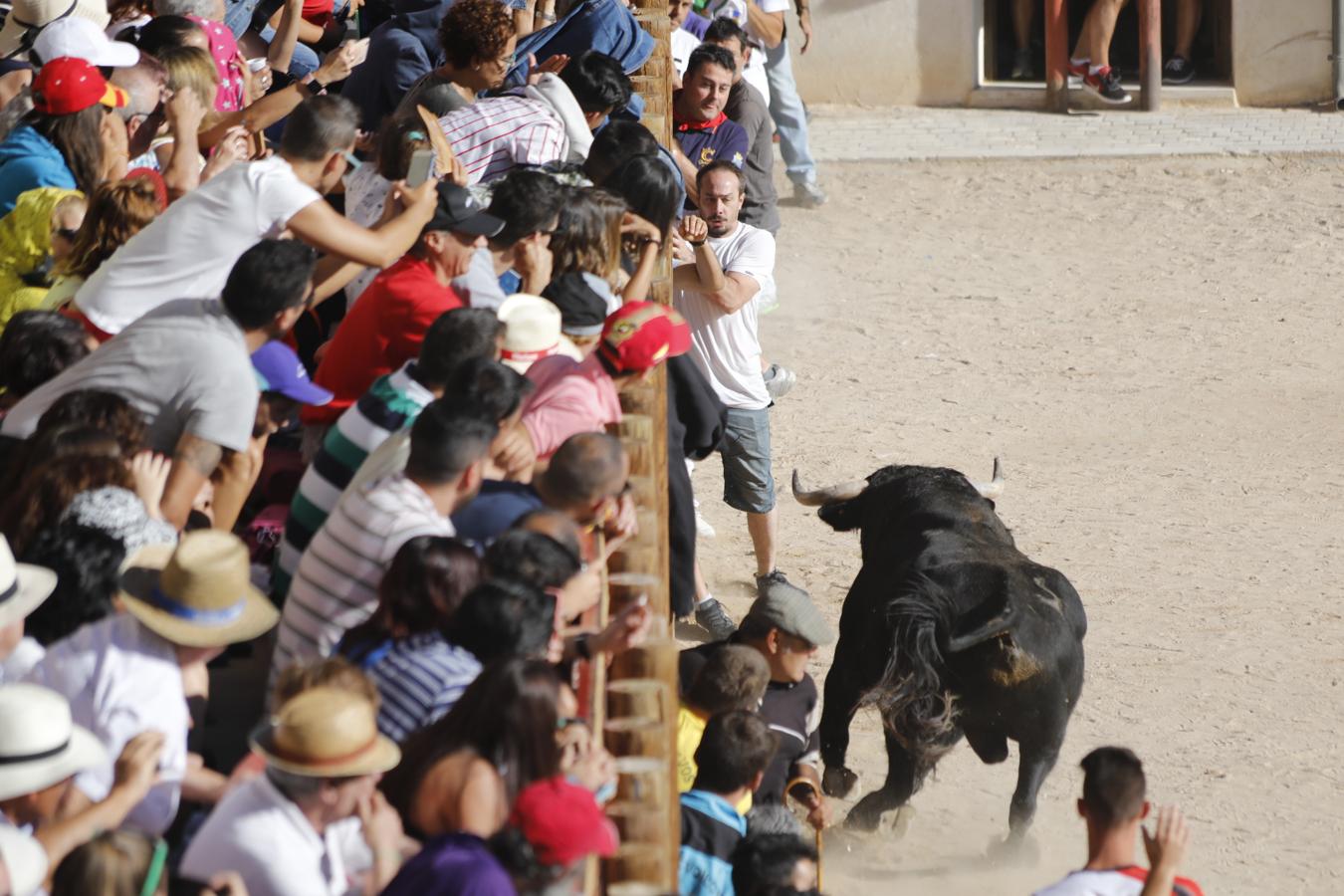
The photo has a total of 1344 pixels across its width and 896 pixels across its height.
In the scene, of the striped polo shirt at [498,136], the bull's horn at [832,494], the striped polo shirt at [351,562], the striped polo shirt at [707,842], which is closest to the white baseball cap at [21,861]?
the striped polo shirt at [351,562]

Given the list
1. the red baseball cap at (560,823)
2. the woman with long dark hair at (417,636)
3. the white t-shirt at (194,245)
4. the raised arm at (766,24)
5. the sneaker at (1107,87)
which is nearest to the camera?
the red baseball cap at (560,823)

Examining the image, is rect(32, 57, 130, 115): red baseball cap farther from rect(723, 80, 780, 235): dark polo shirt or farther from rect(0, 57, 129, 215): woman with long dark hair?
rect(723, 80, 780, 235): dark polo shirt

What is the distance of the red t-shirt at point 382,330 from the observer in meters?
5.17

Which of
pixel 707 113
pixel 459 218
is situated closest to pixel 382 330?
pixel 459 218

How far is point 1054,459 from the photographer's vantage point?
10.8 m

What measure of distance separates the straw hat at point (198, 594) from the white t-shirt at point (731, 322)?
14.2ft

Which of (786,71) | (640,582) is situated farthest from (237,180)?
(786,71)

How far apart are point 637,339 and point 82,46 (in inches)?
104

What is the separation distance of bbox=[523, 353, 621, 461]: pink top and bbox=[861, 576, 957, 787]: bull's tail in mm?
2155

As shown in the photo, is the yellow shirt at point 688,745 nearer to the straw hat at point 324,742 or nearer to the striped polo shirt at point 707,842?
the striped polo shirt at point 707,842

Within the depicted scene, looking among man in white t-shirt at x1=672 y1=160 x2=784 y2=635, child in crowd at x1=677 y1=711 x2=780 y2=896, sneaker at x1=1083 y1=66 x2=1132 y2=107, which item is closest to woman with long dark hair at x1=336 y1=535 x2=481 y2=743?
child in crowd at x1=677 y1=711 x2=780 y2=896

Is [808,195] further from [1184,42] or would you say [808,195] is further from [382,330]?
[382,330]

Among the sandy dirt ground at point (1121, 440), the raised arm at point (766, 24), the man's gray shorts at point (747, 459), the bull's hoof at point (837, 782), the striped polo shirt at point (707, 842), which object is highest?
the striped polo shirt at point (707, 842)

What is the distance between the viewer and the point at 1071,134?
1641 centimetres
